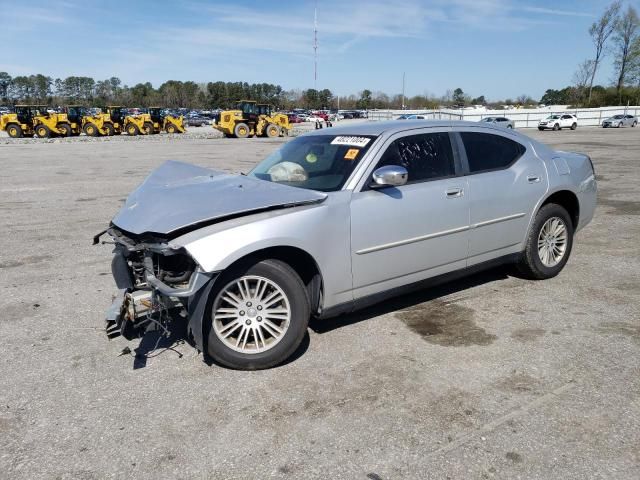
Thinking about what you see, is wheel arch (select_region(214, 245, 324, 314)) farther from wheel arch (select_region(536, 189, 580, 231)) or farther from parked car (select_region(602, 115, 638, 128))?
parked car (select_region(602, 115, 638, 128))

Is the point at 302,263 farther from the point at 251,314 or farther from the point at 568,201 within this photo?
the point at 568,201

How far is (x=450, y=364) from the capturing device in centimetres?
350

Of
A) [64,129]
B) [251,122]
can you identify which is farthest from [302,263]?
[64,129]

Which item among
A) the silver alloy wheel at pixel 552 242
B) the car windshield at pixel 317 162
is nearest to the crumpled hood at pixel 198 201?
the car windshield at pixel 317 162

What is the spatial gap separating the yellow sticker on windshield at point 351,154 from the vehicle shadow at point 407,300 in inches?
48.4

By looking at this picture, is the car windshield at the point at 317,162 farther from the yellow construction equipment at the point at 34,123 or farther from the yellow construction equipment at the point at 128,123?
the yellow construction equipment at the point at 128,123

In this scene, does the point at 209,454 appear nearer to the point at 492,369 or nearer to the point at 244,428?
the point at 244,428

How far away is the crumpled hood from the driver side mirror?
0.43m

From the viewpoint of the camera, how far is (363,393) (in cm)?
315

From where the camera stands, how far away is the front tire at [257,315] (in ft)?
10.9

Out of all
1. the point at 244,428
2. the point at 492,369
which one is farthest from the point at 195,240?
the point at 492,369

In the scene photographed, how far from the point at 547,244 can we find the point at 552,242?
7 cm

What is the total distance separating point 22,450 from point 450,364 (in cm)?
257

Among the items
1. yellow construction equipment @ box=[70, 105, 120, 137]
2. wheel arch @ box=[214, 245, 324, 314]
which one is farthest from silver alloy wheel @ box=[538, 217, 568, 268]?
yellow construction equipment @ box=[70, 105, 120, 137]
